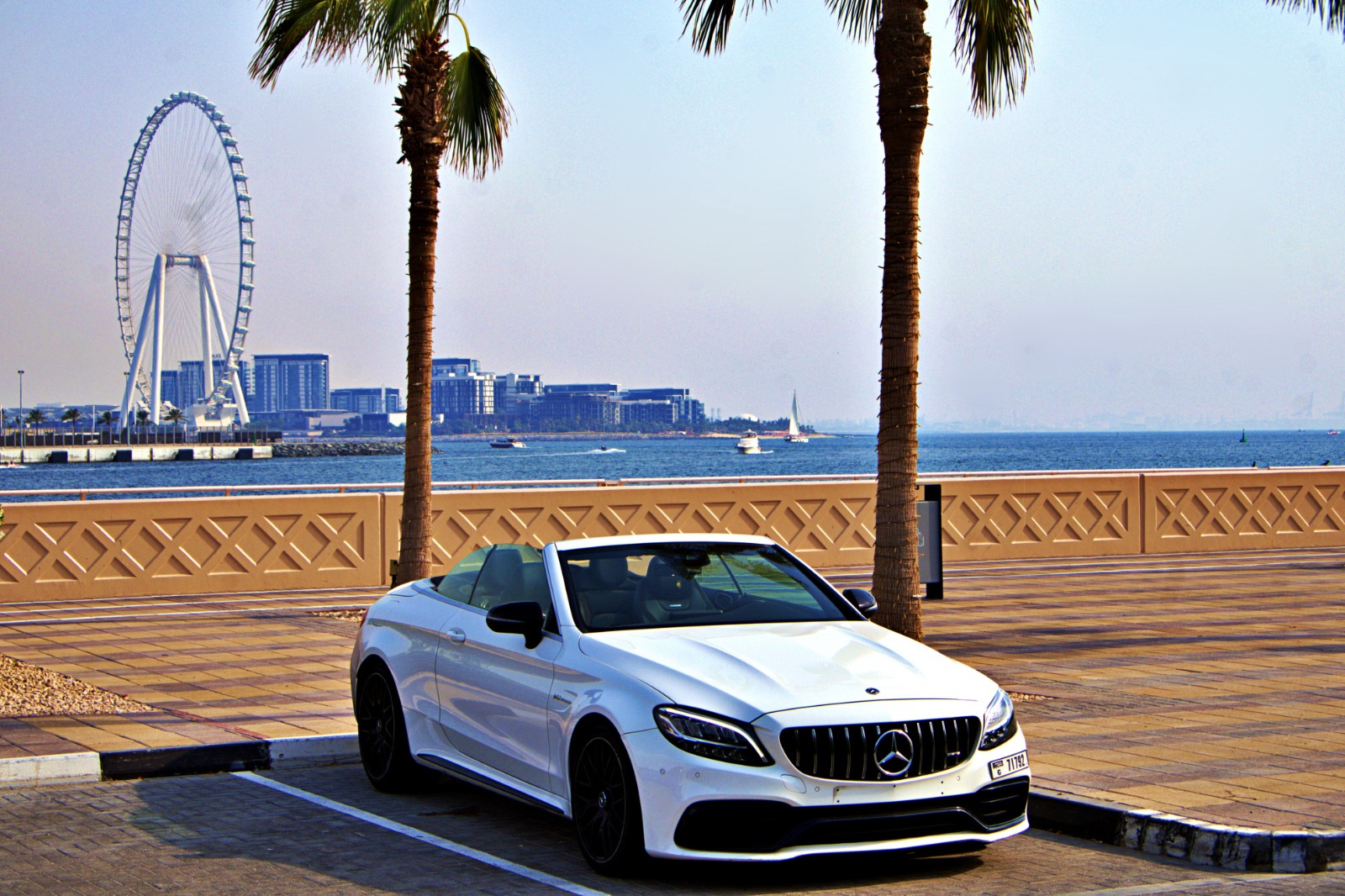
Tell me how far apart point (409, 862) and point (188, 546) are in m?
12.4

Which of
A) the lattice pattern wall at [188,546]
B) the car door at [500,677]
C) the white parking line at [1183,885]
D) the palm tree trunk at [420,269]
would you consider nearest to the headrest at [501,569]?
the car door at [500,677]

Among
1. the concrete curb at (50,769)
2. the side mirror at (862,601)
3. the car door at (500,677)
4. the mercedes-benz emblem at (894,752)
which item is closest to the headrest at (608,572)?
the car door at (500,677)

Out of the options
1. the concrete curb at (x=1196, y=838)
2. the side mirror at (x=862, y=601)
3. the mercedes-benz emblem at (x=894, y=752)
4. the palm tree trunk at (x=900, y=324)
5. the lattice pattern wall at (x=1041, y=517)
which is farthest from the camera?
the lattice pattern wall at (x=1041, y=517)

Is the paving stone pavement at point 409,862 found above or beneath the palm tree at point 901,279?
beneath

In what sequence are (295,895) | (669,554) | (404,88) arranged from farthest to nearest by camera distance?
1. (404,88)
2. (669,554)
3. (295,895)

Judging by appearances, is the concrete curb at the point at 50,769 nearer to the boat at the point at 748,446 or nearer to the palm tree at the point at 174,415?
the boat at the point at 748,446

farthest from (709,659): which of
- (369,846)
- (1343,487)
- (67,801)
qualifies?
(1343,487)

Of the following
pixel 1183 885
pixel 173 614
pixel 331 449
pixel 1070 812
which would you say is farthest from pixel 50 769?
pixel 331 449

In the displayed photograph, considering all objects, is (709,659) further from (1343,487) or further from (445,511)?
(1343,487)

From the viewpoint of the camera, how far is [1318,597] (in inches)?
650

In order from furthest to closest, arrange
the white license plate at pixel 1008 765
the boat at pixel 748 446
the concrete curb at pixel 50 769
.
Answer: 1. the boat at pixel 748 446
2. the concrete curb at pixel 50 769
3. the white license plate at pixel 1008 765

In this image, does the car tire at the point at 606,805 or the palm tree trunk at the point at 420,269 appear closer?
the car tire at the point at 606,805

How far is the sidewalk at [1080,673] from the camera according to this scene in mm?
7691

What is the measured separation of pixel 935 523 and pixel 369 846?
23.9 feet
